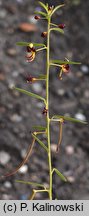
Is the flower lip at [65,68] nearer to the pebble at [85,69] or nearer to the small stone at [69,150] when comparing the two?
the small stone at [69,150]

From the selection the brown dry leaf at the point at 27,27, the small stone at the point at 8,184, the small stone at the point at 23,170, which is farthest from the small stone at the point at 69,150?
the brown dry leaf at the point at 27,27

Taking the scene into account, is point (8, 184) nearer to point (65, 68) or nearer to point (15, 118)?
point (15, 118)

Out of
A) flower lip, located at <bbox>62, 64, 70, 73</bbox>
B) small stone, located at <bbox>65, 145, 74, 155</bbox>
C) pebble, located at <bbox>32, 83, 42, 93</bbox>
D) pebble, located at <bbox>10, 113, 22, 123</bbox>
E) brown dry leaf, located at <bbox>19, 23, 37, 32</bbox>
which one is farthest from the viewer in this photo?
brown dry leaf, located at <bbox>19, 23, 37, 32</bbox>

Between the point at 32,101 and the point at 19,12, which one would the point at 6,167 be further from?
the point at 19,12

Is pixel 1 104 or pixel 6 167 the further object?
pixel 1 104

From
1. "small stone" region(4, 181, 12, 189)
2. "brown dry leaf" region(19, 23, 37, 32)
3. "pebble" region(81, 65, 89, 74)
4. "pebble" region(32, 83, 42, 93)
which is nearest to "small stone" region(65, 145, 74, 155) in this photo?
"small stone" region(4, 181, 12, 189)

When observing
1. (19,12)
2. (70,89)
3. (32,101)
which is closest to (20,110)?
(32,101)

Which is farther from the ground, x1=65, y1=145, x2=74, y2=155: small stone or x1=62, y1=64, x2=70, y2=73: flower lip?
x1=62, y1=64, x2=70, y2=73: flower lip

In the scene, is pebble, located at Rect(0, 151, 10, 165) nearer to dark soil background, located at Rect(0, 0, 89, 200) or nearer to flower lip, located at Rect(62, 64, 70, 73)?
dark soil background, located at Rect(0, 0, 89, 200)

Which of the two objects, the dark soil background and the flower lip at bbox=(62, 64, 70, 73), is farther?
the dark soil background
